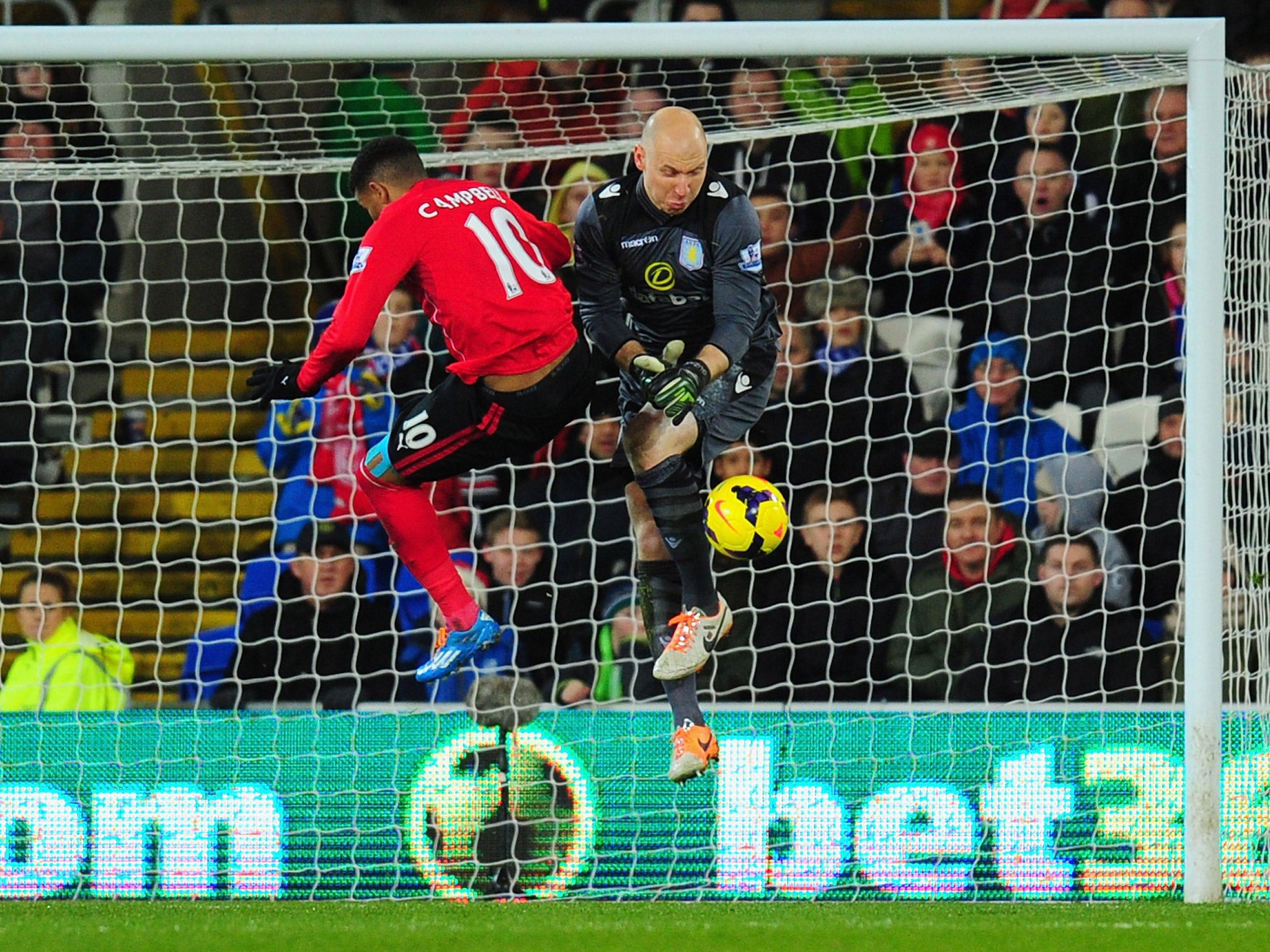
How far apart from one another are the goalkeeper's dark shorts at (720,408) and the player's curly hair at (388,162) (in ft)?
2.96

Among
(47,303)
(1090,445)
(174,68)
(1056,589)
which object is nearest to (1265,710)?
(1056,589)

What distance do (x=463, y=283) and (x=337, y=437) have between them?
2.72 meters

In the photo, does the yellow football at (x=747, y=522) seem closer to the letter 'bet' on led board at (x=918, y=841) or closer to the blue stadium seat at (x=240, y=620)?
the letter 'bet' on led board at (x=918, y=841)

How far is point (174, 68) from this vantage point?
7.80m

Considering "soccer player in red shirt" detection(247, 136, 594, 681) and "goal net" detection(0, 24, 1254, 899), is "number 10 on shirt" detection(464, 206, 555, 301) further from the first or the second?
"goal net" detection(0, 24, 1254, 899)

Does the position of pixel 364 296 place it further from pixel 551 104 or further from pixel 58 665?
pixel 58 665

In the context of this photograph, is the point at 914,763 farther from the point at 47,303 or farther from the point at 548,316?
the point at 47,303

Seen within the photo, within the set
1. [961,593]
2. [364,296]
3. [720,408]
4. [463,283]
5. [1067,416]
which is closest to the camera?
[364,296]

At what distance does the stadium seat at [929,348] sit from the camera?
740 centimetres

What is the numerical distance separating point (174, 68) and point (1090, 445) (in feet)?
14.5

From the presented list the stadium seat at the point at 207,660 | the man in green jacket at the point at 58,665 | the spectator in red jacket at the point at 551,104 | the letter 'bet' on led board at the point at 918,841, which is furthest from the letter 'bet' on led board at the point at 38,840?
the spectator in red jacket at the point at 551,104

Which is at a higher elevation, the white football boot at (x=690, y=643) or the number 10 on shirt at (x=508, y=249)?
the number 10 on shirt at (x=508, y=249)

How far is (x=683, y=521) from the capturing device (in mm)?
5266

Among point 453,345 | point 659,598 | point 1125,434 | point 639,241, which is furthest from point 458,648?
point 1125,434
